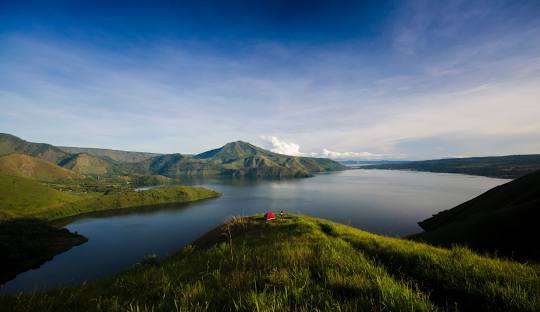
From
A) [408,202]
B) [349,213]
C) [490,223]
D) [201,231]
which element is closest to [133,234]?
[201,231]

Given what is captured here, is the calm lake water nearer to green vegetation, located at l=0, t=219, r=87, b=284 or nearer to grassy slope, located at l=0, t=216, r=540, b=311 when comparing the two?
green vegetation, located at l=0, t=219, r=87, b=284

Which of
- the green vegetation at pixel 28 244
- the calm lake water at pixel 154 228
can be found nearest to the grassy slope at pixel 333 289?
the calm lake water at pixel 154 228

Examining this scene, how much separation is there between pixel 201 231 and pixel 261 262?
141837mm

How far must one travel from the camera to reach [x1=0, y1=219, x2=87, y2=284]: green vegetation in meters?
101

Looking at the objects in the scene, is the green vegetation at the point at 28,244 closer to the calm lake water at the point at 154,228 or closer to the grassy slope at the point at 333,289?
the calm lake water at the point at 154,228

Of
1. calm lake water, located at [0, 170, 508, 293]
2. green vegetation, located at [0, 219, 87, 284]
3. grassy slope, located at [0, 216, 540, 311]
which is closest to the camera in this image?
grassy slope, located at [0, 216, 540, 311]

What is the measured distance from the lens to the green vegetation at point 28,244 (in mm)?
100562

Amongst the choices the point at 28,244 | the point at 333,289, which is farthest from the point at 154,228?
the point at 333,289

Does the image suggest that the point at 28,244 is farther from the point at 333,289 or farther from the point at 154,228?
the point at 333,289

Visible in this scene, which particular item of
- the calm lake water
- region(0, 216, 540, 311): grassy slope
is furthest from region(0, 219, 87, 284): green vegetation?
region(0, 216, 540, 311): grassy slope

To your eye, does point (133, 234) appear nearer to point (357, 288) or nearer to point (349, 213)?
point (349, 213)

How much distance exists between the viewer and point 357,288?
4.09 meters

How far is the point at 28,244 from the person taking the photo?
11306cm

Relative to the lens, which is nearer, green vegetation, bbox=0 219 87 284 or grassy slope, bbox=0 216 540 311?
grassy slope, bbox=0 216 540 311
